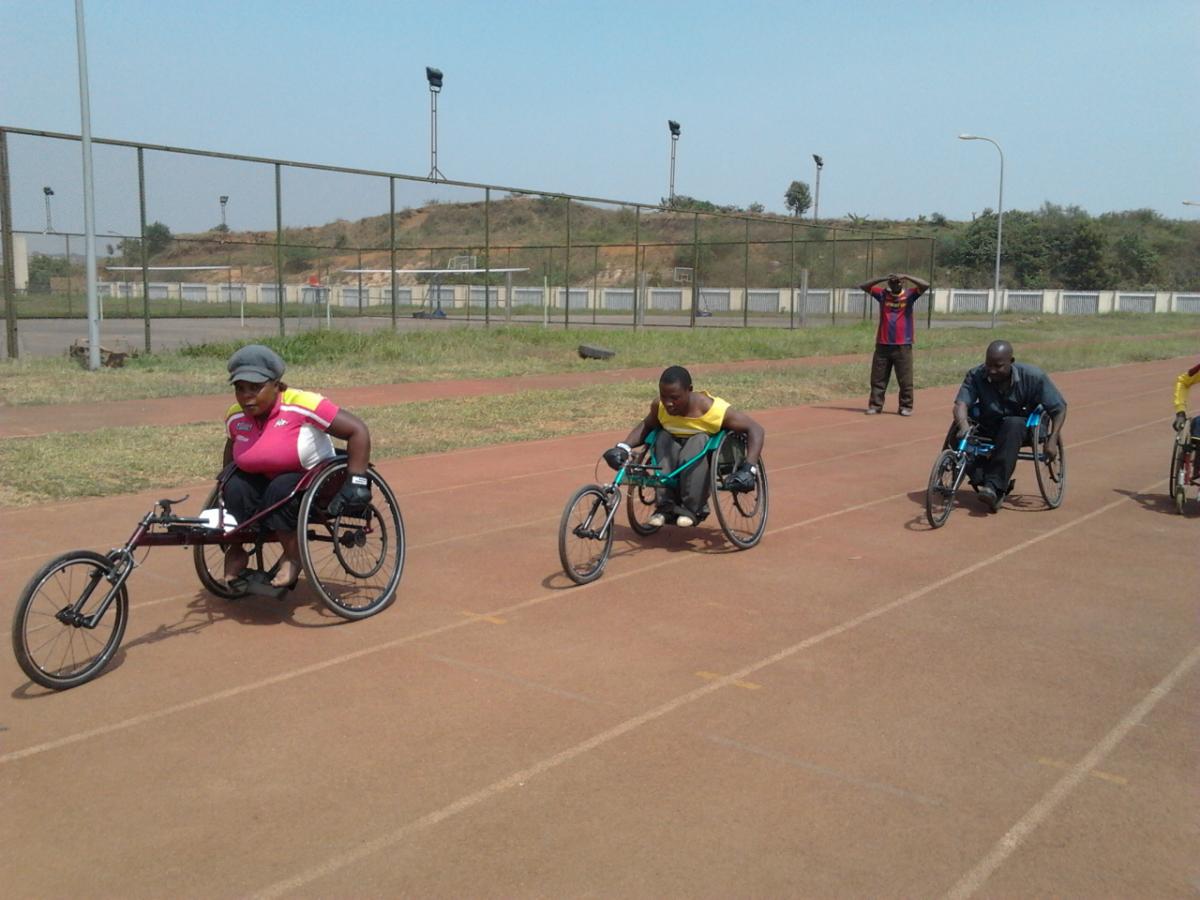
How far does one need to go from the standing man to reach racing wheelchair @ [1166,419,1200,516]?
7.00m

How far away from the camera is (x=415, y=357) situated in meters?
22.0

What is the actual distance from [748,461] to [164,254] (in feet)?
118

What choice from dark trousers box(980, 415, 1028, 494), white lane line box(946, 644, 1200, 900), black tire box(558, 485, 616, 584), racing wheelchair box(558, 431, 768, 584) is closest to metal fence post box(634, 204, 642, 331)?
dark trousers box(980, 415, 1028, 494)

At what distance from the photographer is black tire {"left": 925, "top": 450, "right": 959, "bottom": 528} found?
8688 millimetres

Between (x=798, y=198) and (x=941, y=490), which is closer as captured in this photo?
(x=941, y=490)

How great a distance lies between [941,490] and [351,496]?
4.84 m

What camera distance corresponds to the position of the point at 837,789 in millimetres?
4238

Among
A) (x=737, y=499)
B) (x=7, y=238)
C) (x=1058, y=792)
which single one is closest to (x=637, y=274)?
(x=7, y=238)

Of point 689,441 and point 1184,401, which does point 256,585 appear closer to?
point 689,441

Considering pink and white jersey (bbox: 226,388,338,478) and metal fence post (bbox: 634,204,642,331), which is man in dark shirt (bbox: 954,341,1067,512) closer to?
pink and white jersey (bbox: 226,388,338,478)

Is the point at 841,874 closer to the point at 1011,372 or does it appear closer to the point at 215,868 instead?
the point at 215,868

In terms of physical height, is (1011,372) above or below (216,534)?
above

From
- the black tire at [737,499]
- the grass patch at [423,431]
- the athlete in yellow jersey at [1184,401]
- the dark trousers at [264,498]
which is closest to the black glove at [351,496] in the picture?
the dark trousers at [264,498]

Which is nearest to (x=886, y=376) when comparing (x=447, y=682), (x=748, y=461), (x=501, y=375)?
(x=501, y=375)
